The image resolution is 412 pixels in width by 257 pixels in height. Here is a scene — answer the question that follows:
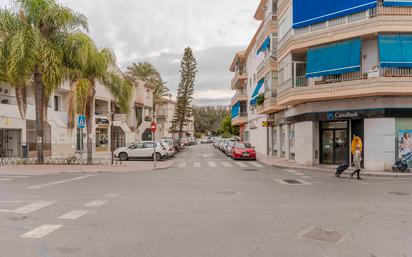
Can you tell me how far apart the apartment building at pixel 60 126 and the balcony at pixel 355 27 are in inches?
529

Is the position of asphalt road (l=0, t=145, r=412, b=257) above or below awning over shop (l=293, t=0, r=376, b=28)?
below

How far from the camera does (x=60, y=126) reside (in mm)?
33906

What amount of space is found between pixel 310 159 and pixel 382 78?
6.96 metres

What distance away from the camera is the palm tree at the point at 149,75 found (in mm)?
59344

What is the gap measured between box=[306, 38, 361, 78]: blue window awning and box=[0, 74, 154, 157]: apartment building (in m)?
13.4

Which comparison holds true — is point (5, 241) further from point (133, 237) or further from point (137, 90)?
point (137, 90)

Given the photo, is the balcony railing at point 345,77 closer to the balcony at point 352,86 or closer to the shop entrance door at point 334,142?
the balcony at point 352,86

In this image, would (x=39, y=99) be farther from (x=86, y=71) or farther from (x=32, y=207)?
(x=32, y=207)

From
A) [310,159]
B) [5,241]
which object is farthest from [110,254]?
[310,159]

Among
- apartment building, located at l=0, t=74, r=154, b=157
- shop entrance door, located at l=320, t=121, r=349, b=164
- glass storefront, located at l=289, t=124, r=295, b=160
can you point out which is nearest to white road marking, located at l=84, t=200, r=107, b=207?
apartment building, located at l=0, t=74, r=154, b=157

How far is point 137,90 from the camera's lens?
50.4 m

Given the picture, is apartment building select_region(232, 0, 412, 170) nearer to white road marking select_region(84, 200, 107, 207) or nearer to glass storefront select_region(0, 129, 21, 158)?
white road marking select_region(84, 200, 107, 207)

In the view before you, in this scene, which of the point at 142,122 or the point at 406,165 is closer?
the point at 406,165

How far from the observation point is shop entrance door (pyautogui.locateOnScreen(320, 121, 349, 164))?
2236 centimetres
